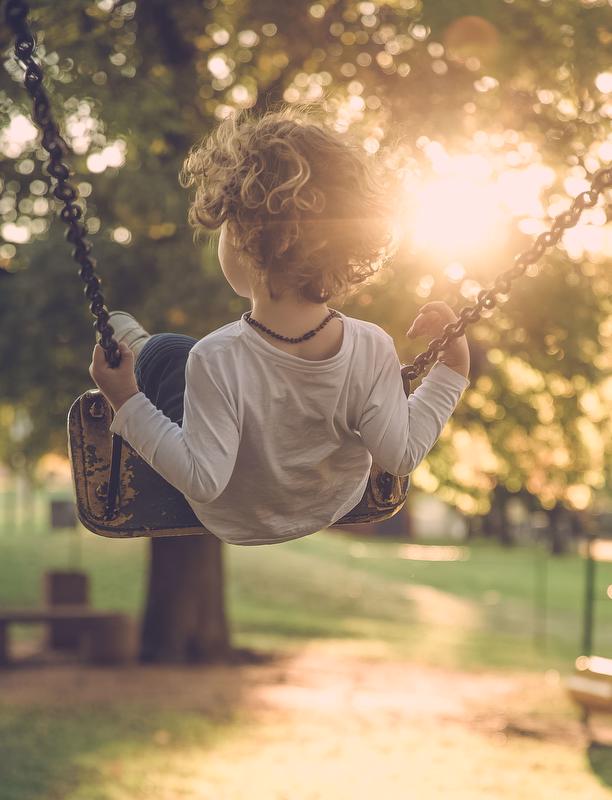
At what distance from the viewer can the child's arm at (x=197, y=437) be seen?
2.18 meters

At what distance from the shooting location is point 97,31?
27.5ft

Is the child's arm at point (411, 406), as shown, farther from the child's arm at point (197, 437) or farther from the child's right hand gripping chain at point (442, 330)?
the child's arm at point (197, 437)

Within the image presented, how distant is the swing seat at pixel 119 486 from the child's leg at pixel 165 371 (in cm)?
12

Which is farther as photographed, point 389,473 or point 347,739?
point 347,739

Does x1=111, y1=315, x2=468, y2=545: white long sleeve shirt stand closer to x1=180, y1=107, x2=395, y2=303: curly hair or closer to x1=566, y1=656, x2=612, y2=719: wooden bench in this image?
x1=180, y1=107, x2=395, y2=303: curly hair

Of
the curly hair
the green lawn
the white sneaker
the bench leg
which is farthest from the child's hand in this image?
the green lawn

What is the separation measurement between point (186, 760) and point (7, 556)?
1447cm

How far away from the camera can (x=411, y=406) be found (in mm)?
2492

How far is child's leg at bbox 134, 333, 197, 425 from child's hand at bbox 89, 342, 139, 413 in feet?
0.68

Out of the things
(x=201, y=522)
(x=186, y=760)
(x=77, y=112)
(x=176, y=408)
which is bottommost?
(x=186, y=760)

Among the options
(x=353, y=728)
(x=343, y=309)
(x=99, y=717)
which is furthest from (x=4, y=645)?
(x=343, y=309)

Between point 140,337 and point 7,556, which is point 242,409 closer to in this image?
point 140,337

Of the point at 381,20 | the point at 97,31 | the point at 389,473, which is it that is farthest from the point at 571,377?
the point at 389,473

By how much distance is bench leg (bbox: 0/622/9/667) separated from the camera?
13.9 m
